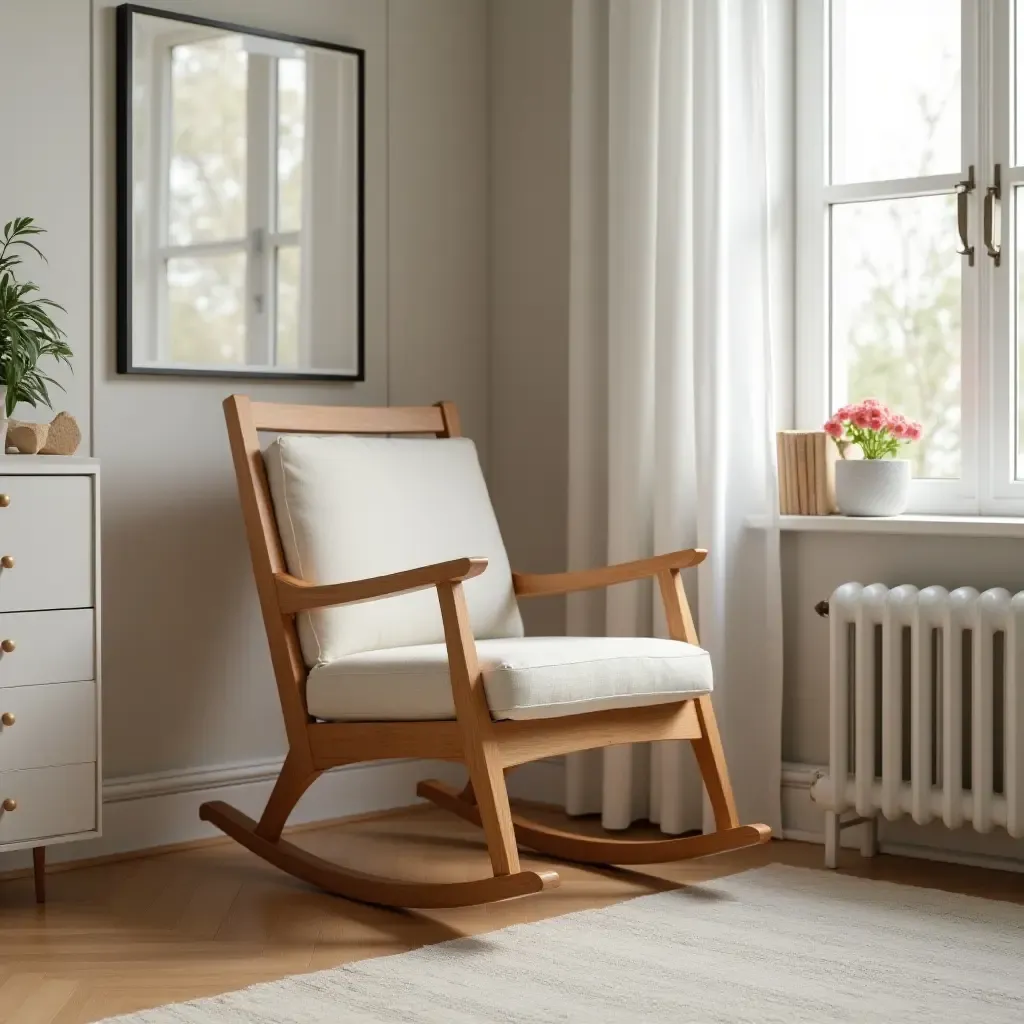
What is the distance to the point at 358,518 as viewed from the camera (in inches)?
117

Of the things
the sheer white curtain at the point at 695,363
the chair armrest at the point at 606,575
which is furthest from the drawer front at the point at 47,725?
the sheer white curtain at the point at 695,363

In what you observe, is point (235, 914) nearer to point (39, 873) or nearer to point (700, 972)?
point (39, 873)

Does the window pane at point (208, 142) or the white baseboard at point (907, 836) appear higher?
the window pane at point (208, 142)

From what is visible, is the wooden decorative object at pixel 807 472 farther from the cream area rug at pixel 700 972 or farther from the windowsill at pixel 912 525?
the cream area rug at pixel 700 972

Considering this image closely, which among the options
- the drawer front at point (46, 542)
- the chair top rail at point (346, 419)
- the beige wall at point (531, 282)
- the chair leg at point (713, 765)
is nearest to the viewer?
the drawer front at point (46, 542)

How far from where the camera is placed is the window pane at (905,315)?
325cm

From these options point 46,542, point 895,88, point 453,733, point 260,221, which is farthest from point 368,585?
point 895,88

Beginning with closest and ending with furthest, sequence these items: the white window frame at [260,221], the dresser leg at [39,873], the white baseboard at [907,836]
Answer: the dresser leg at [39,873]
the white baseboard at [907,836]
the white window frame at [260,221]

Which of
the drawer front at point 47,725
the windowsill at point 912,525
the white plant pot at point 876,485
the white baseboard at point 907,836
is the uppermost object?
the white plant pot at point 876,485

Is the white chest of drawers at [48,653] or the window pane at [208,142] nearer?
the white chest of drawers at [48,653]

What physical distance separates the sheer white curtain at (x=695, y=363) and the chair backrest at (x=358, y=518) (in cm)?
40

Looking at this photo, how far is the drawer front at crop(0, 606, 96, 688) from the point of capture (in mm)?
2643

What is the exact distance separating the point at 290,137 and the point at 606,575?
1.26m

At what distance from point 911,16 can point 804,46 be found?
0.80 ft
